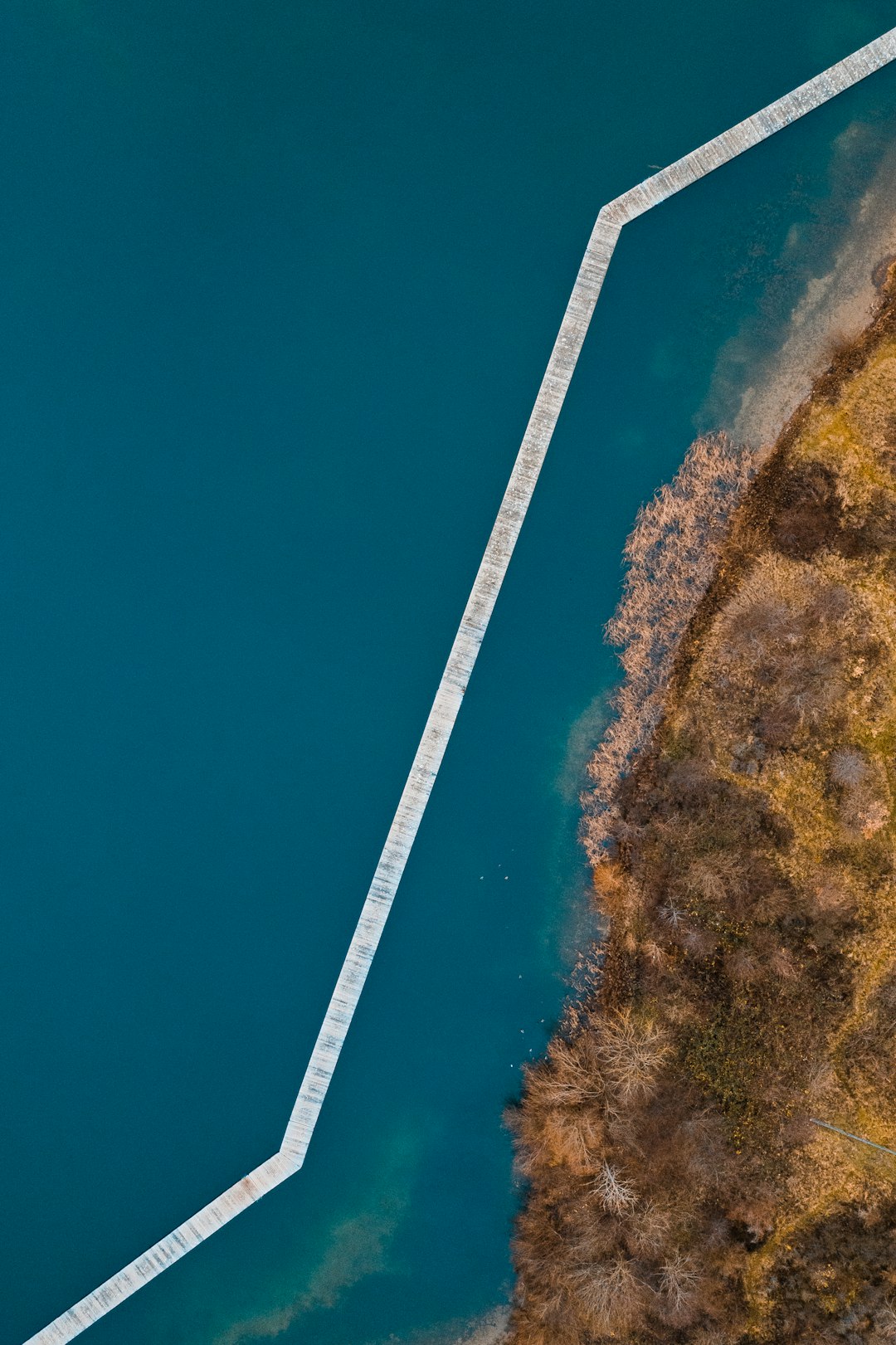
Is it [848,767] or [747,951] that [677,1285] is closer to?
[747,951]

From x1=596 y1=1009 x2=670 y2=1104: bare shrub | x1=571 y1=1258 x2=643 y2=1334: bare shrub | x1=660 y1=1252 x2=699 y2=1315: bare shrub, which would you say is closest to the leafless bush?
x1=596 y1=1009 x2=670 y2=1104: bare shrub

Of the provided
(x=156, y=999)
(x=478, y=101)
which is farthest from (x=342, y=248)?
(x=156, y=999)

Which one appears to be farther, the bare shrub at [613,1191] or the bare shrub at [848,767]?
the bare shrub at [848,767]

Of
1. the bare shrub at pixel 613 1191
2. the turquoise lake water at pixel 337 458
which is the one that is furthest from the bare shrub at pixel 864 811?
the bare shrub at pixel 613 1191

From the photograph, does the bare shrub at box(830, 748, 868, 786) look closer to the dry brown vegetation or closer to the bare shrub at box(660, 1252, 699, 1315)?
the dry brown vegetation

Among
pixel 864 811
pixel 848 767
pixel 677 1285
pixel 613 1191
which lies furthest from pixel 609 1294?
pixel 848 767

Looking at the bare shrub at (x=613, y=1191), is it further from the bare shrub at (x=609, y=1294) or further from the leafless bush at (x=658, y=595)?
the leafless bush at (x=658, y=595)

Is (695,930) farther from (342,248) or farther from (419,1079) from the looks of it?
(342,248)
